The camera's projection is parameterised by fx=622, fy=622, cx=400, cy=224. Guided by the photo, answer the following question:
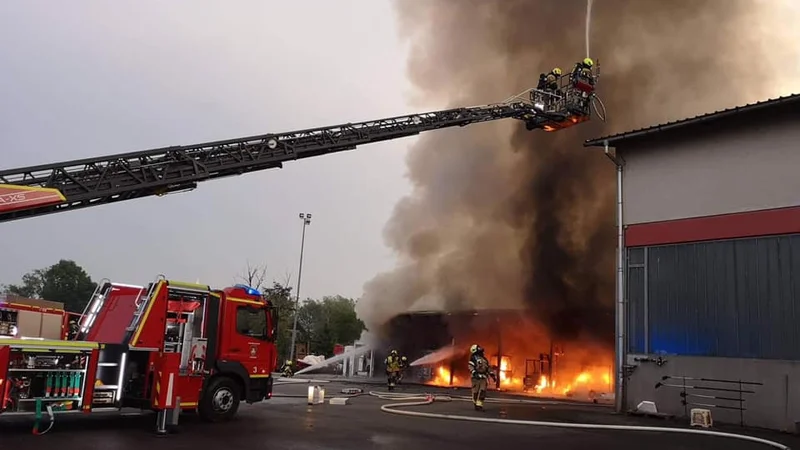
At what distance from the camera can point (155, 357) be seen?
32.0ft

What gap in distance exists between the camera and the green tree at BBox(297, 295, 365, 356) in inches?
2250

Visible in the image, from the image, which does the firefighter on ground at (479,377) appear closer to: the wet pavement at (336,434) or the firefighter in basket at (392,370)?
the wet pavement at (336,434)

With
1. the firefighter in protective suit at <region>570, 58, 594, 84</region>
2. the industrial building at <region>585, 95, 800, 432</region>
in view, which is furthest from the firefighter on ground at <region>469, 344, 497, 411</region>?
the firefighter in protective suit at <region>570, 58, 594, 84</region>

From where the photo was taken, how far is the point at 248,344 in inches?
452

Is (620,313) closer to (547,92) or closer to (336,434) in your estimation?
(547,92)

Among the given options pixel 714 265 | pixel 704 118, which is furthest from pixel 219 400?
pixel 704 118

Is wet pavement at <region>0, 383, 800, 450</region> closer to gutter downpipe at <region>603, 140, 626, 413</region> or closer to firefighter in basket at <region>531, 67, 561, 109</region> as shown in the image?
gutter downpipe at <region>603, 140, 626, 413</region>

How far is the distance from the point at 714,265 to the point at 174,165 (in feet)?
37.2

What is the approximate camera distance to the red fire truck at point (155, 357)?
27.9 ft

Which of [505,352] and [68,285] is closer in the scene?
[505,352]

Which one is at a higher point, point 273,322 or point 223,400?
point 273,322

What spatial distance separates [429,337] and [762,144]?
19636 mm

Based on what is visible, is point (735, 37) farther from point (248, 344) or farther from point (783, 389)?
point (248, 344)

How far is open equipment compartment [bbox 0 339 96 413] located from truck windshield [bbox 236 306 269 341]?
114 inches
